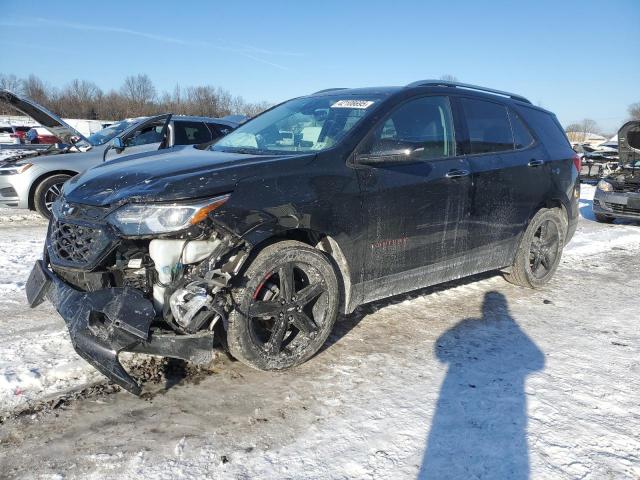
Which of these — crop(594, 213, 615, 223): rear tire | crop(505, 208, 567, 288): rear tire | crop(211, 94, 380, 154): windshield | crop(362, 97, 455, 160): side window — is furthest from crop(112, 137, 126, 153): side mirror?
crop(594, 213, 615, 223): rear tire

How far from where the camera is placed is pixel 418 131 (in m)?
3.85

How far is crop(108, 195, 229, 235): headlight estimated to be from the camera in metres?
2.65

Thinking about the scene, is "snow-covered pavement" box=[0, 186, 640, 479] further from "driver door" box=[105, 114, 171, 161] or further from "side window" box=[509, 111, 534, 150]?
"driver door" box=[105, 114, 171, 161]

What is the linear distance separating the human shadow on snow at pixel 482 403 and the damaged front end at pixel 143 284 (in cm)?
133

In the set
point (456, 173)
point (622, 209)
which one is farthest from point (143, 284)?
point (622, 209)

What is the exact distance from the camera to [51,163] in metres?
8.09

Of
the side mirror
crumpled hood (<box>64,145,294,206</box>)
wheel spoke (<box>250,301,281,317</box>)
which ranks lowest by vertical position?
wheel spoke (<box>250,301,281,317</box>)

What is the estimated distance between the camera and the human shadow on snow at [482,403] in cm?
235

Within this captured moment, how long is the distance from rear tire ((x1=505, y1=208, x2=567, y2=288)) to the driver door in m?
5.87

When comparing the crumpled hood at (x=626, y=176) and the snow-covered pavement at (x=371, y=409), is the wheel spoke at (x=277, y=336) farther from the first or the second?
the crumpled hood at (x=626, y=176)

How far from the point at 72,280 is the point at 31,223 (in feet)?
20.5

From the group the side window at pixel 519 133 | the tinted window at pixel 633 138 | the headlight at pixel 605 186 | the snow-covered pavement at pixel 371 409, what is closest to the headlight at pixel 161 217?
the snow-covered pavement at pixel 371 409

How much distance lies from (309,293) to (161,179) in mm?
1147

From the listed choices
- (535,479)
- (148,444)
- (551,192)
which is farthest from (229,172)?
(551,192)
